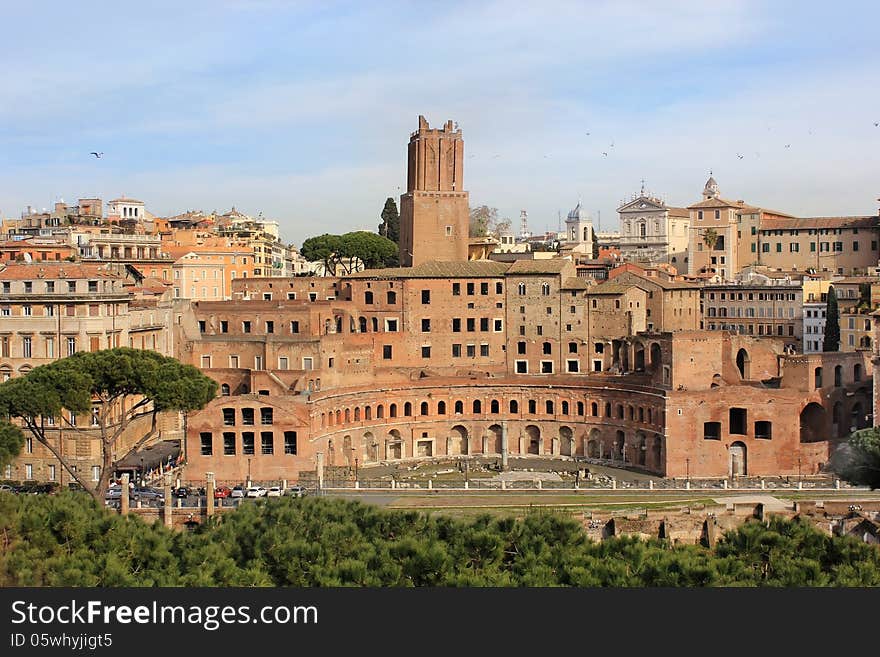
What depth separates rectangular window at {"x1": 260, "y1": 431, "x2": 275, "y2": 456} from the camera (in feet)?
186

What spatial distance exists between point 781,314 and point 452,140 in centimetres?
2349

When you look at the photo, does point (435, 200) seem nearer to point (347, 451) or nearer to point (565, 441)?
point (565, 441)

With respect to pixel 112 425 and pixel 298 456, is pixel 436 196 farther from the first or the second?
pixel 112 425

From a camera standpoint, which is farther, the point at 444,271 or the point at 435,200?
the point at 435,200

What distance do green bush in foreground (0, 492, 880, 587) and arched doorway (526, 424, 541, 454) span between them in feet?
90.6

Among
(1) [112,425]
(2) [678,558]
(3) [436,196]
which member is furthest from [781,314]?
(2) [678,558]

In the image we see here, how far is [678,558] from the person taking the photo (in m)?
32.7

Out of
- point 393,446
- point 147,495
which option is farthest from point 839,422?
point 147,495

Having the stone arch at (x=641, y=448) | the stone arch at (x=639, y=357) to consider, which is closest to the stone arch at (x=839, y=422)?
the stone arch at (x=641, y=448)

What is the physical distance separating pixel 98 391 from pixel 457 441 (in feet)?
75.1

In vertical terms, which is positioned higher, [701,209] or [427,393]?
[701,209]

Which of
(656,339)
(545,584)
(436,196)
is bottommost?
(545,584)

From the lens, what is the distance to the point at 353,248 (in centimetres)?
8744

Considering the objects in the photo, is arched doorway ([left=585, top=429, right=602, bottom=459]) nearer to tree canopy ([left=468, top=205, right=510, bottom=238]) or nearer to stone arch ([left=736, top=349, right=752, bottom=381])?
stone arch ([left=736, top=349, right=752, bottom=381])
